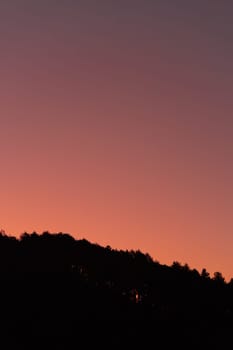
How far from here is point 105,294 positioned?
8375cm

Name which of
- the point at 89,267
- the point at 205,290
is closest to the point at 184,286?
the point at 205,290

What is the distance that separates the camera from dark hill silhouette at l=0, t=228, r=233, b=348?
247 ft

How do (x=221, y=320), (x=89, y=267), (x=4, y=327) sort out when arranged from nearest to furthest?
(x=4, y=327) < (x=221, y=320) < (x=89, y=267)

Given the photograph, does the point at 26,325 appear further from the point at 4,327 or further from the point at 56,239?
the point at 56,239

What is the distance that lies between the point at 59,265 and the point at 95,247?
813 cm

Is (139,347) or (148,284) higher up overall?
(148,284)

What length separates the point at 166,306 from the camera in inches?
3305

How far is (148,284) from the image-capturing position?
89.2 meters

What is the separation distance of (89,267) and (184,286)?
1416 cm

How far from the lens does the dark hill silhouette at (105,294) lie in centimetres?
7531

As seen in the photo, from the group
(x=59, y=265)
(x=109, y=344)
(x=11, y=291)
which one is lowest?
(x=109, y=344)

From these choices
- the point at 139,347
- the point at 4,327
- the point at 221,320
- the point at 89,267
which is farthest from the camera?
the point at 89,267

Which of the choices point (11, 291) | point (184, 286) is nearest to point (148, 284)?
point (184, 286)

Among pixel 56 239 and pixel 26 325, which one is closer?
pixel 26 325
